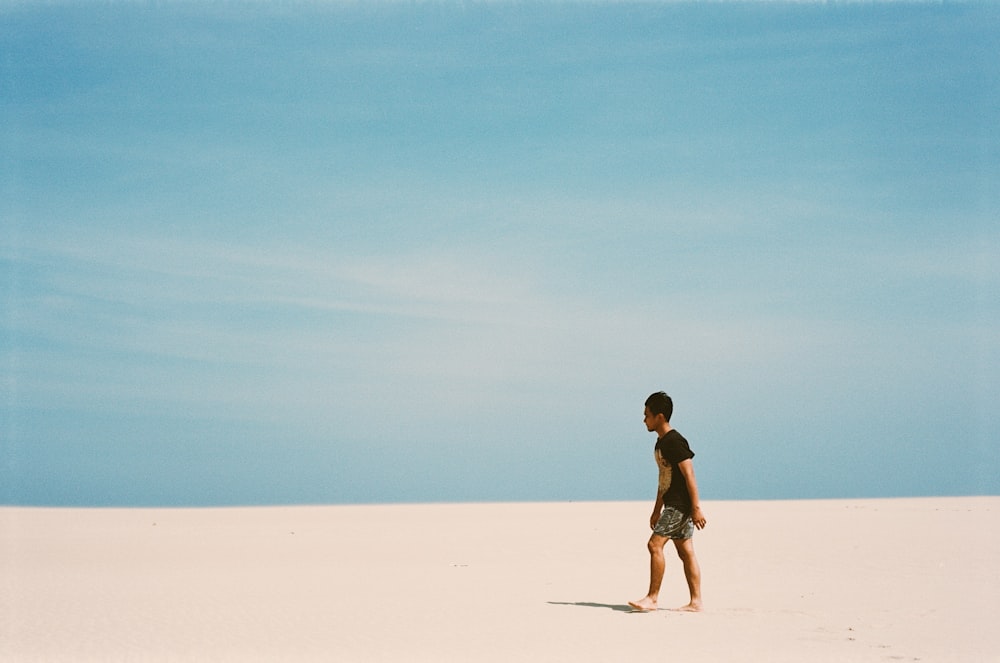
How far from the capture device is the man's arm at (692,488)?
903cm

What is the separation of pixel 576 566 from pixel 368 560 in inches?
124

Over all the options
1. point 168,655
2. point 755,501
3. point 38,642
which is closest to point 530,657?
point 168,655

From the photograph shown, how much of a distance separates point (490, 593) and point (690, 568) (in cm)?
285

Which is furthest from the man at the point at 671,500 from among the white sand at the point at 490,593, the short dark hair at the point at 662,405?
the white sand at the point at 490,593

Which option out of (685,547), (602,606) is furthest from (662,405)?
(602,606)

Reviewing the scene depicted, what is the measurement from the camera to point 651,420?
939cm

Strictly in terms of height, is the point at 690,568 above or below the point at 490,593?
above

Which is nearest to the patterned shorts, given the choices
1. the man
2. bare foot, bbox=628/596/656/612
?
the man

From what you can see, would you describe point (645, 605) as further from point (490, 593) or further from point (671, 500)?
point (490, 593)

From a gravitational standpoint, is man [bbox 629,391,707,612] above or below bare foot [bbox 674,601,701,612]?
above

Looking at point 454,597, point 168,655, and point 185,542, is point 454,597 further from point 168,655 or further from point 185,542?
point 185,542

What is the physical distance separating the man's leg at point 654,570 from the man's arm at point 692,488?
358 millimetres

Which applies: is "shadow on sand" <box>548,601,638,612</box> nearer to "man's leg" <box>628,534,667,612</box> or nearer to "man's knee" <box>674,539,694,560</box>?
"man's leg" <box>628,534,667,612</box>

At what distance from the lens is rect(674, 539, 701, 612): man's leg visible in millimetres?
9219
